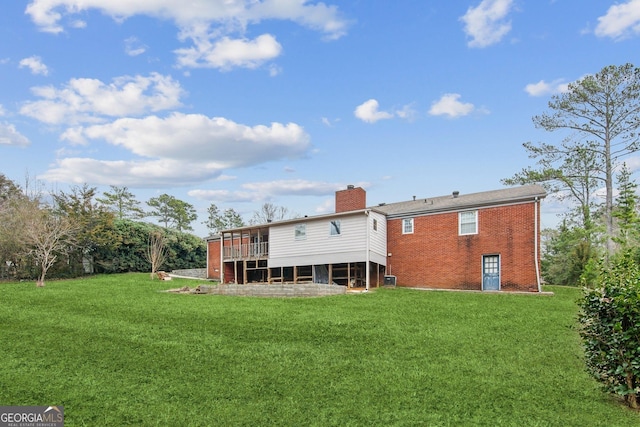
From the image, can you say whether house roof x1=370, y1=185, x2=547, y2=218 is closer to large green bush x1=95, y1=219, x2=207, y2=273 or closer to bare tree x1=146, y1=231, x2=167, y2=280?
bare tree x1=146, y1=231, x2=167, y2=280

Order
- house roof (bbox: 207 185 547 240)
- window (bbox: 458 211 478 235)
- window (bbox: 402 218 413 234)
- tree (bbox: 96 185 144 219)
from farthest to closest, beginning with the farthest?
1. tree (bbox: 96 185 144 219)
2. window (bbox: 402 218 413 234)
3. window (bbox: 458 211 478 235)
4. house roof (bbox: 207 185 547 240)

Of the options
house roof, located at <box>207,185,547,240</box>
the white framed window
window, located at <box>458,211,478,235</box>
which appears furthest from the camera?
the white framed window

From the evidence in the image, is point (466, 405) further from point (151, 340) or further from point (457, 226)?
point (457, 226)

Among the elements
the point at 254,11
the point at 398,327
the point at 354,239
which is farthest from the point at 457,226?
the point at 254,11

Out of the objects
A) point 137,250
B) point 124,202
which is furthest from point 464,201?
point 124,202

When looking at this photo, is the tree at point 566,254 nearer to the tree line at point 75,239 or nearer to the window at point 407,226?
the window at point 407,226

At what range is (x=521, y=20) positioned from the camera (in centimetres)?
1569

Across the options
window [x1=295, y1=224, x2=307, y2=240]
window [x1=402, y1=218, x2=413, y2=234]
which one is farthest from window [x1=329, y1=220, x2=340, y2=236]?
window [x1=402, y1=218, x2=413, y2=234]

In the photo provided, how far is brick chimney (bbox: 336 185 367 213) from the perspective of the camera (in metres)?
22.7

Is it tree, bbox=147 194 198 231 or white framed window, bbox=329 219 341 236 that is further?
tree, bbox=147 194 198 231

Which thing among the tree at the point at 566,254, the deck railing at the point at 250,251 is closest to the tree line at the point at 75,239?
the deck railing at the point at 250,251

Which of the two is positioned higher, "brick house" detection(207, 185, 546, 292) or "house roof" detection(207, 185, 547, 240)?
"house roof" detection(207, 185, 547, 240)

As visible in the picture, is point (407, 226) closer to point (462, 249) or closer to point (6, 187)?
point (462, 249)

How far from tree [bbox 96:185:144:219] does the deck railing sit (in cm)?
2561
